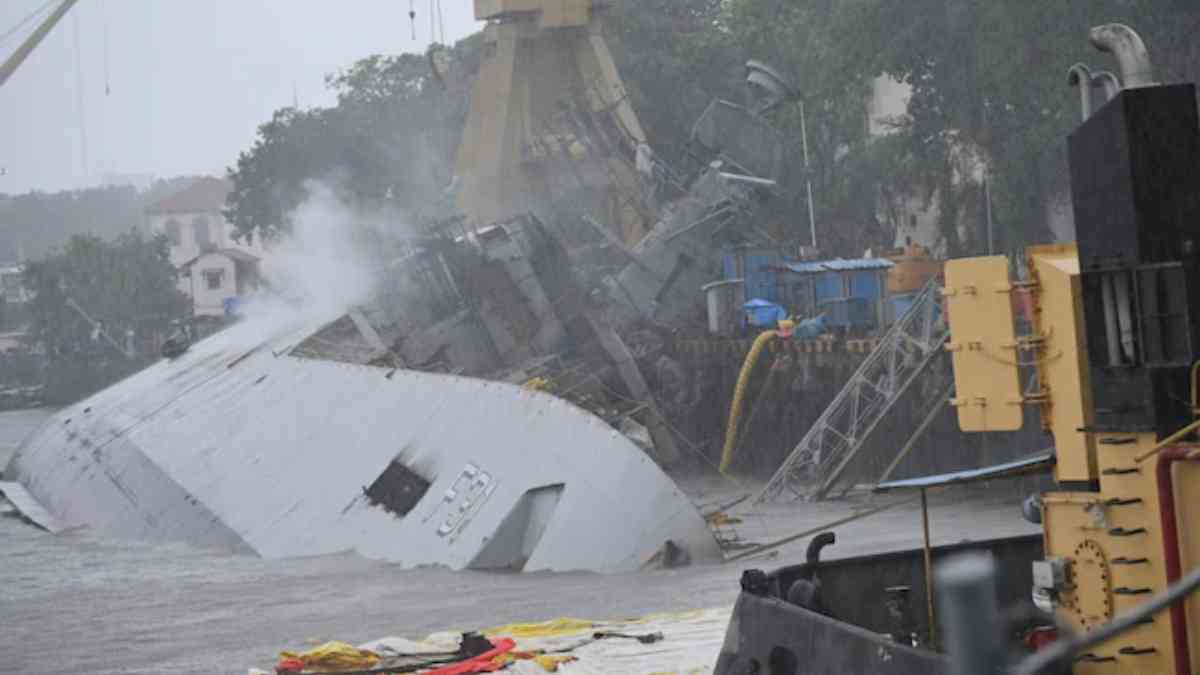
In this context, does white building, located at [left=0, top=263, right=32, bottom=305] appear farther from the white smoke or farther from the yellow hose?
the yellow hose

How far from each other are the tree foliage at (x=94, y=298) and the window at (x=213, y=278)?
10.2m

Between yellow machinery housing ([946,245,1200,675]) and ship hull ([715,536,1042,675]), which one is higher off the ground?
yellow machinery housing ([946,245,1200,675])

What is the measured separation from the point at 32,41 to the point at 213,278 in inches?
3073

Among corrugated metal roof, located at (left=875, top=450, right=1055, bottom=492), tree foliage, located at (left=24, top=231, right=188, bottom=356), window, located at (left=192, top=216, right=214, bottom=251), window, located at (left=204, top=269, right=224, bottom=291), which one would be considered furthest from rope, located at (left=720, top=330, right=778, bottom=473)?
window, located at (left=192, top=216, right=214, bottom=251)

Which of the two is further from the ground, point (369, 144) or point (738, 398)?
point (369, 144)

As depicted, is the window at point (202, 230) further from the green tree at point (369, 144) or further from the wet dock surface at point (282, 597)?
the wet dock surface at point (282, 597)

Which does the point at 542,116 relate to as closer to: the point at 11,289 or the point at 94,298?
the point at 94,298

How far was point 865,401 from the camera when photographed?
4056 cm

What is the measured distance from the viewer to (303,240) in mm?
66812

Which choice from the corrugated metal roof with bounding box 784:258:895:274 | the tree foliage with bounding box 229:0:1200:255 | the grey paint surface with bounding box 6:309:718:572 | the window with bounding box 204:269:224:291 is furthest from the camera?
the window with bounding box 204:269:224:291

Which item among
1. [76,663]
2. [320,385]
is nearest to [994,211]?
[320,385]

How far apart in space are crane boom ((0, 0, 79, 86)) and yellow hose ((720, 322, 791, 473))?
23012 millimetres

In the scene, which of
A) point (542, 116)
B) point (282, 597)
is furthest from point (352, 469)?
point (542, 116)

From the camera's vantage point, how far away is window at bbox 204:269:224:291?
133 m
